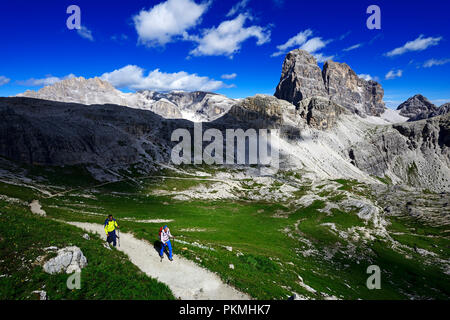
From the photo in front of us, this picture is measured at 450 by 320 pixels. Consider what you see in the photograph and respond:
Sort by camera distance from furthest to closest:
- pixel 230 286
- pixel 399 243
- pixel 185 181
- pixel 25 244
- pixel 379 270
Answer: pixel 185 181 < pixel 399 243 < pixel 379 270 < pixel 230 286 < pixel 25 244

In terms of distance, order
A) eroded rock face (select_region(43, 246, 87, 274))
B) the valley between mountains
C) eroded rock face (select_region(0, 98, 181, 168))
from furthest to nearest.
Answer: eroded rock face (select_region(0, 98, 181, 168)), the valley between mountains, eroded rock face (select_region(43, 246, 87, 274))

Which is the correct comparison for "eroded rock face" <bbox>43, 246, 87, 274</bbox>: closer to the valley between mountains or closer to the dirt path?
the valley between mountains

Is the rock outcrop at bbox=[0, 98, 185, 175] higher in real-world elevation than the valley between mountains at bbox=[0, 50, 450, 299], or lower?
higher

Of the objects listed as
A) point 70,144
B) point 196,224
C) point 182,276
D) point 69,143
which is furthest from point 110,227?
point 69,143

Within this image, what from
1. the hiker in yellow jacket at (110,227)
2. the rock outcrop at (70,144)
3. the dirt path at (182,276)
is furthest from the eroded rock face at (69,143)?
the dirt path at (182,276)

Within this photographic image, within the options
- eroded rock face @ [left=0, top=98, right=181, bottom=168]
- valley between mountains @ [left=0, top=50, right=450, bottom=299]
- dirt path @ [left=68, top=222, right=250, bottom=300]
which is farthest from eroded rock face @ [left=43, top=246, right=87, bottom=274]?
eroded rock face @ [left=0, top=98, right=181, bottom=168]

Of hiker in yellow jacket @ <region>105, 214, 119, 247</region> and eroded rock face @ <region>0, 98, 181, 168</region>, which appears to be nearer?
hiker in yellow jacket @ <region>105, 214, 119, 247</region>

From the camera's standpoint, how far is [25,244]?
1730 cm

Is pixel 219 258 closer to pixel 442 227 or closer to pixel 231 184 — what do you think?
pixel 442 227

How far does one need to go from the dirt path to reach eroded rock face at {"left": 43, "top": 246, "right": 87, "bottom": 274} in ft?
18.0

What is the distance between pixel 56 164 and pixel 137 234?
12525 cm

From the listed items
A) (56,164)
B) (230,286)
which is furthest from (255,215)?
(56,164)

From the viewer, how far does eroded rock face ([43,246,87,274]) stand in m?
15.9

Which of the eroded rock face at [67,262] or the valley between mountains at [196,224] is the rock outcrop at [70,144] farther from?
the eroded rock face at [67,262]
